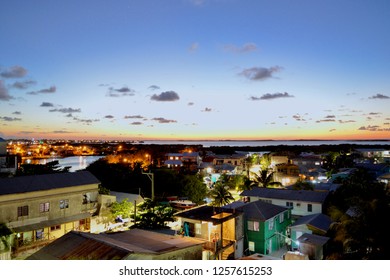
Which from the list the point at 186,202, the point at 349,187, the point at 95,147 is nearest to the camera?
the point at 349,187

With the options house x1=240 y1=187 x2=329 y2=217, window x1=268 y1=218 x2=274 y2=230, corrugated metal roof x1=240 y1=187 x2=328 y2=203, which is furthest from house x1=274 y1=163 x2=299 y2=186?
window x1=268 y1=218 x2=274 y2=230

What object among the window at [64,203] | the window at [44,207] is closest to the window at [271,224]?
the window at [64,203]

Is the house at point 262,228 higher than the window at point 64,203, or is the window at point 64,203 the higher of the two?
the window at point 64,203

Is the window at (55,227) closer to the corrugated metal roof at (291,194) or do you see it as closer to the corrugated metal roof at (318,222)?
the corrugated metal roof at (318,222)

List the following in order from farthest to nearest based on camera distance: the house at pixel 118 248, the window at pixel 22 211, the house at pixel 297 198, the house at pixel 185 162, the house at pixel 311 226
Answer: the house at pixel 185 162 < the house at pixel 297 198 < the house at pixel 311 226 < the window at pixel 22 211 < the house at pixel 118 248

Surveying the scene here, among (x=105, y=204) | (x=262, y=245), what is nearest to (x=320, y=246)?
(x=262, y=245)

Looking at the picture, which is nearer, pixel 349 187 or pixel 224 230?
pixel 224 230

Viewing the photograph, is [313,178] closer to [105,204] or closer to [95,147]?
[105,204]
